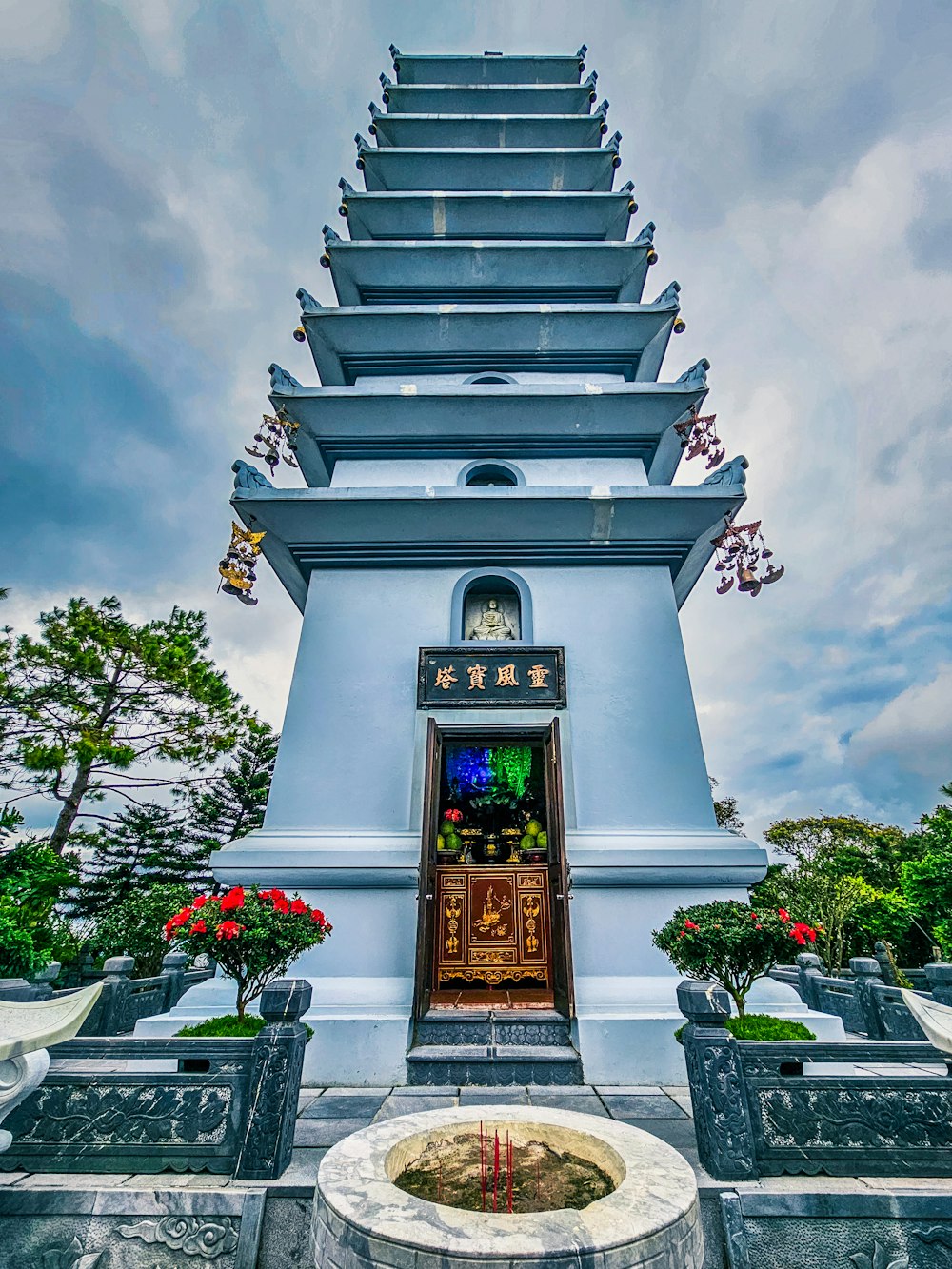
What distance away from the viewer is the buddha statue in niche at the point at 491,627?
7.24 m

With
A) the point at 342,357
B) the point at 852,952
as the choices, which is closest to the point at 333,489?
the point at 342,357

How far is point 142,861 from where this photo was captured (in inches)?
683

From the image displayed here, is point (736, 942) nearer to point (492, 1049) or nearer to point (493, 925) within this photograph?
point (492, 1049)

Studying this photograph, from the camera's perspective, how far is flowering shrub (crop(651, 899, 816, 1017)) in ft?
13.4

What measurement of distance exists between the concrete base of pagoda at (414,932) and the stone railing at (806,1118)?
1.89 meters

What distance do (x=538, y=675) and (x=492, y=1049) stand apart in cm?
337

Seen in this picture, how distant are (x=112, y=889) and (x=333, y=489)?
611 inches

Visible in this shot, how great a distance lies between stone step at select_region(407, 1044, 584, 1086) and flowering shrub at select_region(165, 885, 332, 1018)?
1403 mm

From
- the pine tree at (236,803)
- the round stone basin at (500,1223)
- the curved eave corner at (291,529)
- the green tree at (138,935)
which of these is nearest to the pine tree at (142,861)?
the pine tree at (236,803)

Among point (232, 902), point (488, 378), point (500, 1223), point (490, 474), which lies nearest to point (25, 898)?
point (232, 902)

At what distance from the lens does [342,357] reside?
29.1ft

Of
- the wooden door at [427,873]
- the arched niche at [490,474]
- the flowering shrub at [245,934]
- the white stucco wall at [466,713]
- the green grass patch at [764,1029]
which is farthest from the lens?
the arched niche at [490,474]

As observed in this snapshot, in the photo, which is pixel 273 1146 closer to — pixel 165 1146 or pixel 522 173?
pixel 165 1146

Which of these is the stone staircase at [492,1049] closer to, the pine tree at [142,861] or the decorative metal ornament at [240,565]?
the decorative metal ornament at [240,565]
